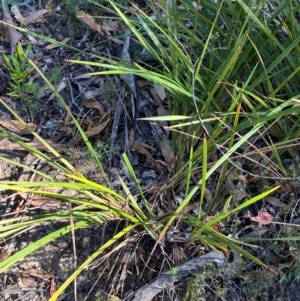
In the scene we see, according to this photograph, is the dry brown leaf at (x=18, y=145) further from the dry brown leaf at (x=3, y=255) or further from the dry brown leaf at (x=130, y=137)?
the dry brown leaf at (x=3, y=255)

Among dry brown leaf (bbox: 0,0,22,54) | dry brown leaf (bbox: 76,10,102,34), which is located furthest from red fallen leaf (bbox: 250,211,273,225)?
dry brown leaf (bbox: 0,0,22,54)

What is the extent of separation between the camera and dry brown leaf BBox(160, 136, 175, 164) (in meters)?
1.74

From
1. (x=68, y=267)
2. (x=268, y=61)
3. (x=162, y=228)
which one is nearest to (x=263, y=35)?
(x=268, y=61)

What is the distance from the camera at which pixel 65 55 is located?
79.7 inches

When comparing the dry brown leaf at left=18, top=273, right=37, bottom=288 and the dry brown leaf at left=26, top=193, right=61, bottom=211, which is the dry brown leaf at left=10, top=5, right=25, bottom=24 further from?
the dry brown leaf at left=18, top=273, right=37, bottom=288

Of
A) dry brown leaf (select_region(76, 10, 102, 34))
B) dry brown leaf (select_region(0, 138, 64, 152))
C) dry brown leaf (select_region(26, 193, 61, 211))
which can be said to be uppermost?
dry brown leaf (select_region(76, 10, 102, 34))

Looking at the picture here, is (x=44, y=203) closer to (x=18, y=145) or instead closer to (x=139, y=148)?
(x=18, y=145)

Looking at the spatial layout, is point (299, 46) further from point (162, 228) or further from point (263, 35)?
point (162, 228)

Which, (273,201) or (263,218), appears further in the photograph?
(273,201)

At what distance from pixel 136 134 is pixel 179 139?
0.69ft

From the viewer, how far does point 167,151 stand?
5.75ft

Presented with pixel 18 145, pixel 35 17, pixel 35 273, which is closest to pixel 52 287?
pixel 35 273

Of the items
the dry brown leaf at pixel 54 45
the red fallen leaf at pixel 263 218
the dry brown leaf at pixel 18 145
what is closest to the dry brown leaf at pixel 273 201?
the red fallen leaf at pixel 263 218

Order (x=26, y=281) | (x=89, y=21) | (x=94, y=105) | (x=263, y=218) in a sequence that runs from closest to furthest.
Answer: (x=263, y=218) < (x=26, y=281) < (x=94, y=105) < (x=89, y=21)
